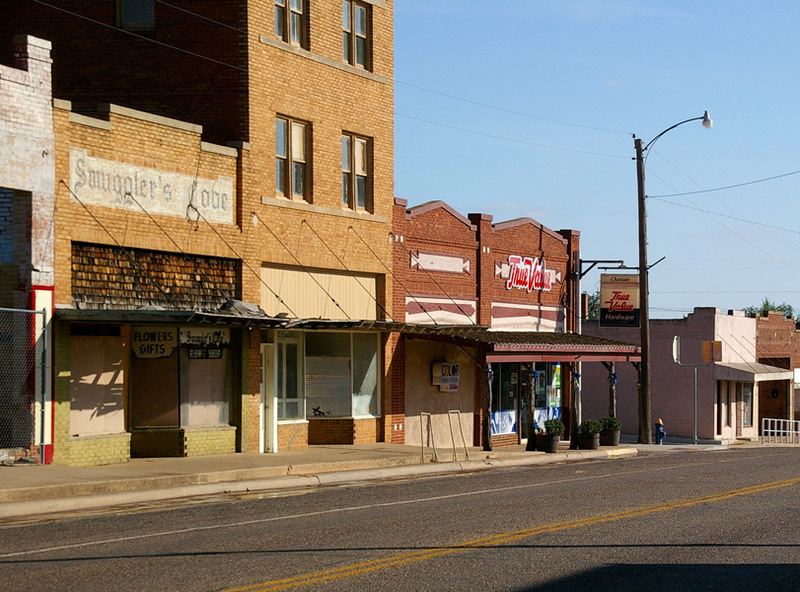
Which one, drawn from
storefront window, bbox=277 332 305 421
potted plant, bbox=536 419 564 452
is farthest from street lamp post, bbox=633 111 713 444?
storefront window, bbox=277 332 305 421

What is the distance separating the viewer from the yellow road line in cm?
940

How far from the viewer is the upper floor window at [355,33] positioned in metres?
27.1

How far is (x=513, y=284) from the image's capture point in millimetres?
33312

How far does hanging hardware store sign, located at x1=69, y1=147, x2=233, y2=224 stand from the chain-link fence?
8.61 ft

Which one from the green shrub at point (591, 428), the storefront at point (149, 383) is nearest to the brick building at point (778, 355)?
the green shrub at point (591, 428)

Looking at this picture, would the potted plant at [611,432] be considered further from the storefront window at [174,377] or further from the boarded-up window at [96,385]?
the boarded-up window at [96,385]

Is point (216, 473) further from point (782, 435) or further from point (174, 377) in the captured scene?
point (782, 435)

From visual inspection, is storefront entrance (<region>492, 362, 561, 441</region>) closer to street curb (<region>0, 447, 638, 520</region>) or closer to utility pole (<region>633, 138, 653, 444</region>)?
utility pole (<region>633, 138, 653, 444</region>)

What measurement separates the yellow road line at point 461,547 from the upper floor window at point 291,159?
1226 cm

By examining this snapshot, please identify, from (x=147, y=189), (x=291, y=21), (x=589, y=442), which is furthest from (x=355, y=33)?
(x=589, y=442)

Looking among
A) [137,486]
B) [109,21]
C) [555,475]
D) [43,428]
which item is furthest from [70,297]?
[555,475]

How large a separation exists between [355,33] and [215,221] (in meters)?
7.28

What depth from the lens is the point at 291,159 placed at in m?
25.2

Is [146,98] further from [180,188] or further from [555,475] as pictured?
[555,475]
